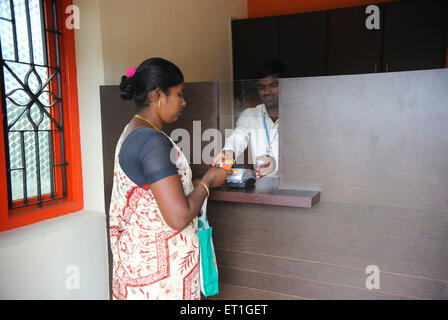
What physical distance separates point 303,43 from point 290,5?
69 cm

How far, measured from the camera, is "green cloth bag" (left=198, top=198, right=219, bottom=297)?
4.72ft

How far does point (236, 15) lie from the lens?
3.77 metres

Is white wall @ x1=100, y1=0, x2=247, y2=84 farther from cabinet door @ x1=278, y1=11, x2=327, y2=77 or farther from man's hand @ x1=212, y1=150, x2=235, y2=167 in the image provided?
man's hand @ x1=212, y1=150, x2=235, y2=167

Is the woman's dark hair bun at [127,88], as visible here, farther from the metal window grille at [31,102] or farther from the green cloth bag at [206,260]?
the metal window grille at [31,102]

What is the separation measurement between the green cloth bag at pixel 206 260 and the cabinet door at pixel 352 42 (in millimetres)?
2432

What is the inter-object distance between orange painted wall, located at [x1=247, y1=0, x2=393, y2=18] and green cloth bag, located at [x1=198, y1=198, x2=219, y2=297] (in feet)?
9.94

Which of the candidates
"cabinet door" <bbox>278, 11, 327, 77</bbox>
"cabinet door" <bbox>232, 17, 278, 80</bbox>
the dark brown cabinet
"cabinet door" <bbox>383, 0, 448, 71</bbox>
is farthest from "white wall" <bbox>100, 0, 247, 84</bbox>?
"cabinet door" <bbox>383, 0, 448, 71</bbox>

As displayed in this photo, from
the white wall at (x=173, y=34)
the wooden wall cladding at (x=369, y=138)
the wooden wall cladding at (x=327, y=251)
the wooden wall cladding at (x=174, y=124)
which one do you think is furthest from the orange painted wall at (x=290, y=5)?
the wooden wall cladding at (x=327, y=251)

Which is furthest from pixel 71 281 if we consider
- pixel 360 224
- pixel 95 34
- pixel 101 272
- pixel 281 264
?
pixel 360 224

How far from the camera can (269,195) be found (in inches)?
60.5

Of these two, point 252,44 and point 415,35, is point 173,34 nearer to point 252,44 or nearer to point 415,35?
point 252,44
